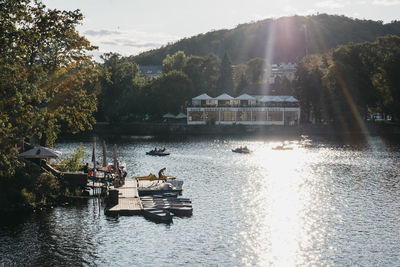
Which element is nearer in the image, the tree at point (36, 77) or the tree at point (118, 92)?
the tree at point (36, 77)

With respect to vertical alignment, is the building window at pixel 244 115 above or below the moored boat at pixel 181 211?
above

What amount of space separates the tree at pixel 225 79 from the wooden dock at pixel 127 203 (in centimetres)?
14117

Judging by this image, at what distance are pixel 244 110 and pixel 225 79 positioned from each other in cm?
3501

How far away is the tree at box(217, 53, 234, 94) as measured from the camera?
193 m

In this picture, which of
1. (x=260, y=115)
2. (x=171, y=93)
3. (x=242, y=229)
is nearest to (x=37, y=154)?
(x=242, y=229)

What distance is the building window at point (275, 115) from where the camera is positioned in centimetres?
16175

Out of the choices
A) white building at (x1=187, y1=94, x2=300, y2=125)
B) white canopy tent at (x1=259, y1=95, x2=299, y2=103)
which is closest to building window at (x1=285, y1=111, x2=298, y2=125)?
white building at (x1=187, y1=94, x2=300, y2=125)

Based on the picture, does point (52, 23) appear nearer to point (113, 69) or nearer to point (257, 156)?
point (257, 156)

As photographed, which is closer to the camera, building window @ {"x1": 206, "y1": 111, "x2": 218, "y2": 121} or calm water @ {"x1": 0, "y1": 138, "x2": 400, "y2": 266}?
calm water @ {"x1": 0, "y1": 138, "x2": 400, "y2": 266}

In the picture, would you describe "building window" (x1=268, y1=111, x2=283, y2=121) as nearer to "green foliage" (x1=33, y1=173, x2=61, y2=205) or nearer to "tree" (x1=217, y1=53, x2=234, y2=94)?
"tree" (x1=217, y1=53, x2=234, y2=94)

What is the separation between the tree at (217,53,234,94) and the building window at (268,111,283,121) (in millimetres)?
33002

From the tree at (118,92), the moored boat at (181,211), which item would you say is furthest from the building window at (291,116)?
the moored boat at (181,211)

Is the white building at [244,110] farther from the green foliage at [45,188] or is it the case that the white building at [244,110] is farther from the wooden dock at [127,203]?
the green foliage at [45,188]

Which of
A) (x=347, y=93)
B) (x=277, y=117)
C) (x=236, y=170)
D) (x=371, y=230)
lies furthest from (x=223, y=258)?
(x=277, y=117)
